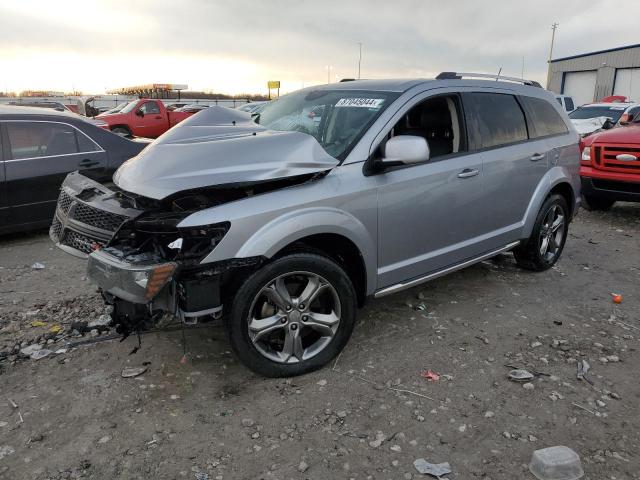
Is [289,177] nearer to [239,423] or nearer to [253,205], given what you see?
[253,205]

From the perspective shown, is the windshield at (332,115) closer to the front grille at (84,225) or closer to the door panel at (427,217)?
the door panel at (427,217)

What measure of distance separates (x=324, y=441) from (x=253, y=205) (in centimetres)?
133

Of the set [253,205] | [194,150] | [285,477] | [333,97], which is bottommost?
[285,477]

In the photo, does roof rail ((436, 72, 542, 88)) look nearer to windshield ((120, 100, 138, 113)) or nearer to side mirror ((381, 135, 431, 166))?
side mirror ((381, 135, 431, 166))

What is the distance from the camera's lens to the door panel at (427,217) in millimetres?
3422

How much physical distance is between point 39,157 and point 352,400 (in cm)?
502

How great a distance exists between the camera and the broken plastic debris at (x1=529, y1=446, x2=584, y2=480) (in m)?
2.35

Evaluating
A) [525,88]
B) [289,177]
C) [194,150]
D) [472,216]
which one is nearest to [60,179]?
[194,150]

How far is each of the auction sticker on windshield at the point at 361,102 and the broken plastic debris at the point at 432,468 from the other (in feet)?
7.55

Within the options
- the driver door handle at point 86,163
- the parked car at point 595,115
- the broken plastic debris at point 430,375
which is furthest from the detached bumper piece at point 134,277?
the parked car at point 595,115

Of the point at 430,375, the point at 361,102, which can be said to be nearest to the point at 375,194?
Result: the point at 361,102

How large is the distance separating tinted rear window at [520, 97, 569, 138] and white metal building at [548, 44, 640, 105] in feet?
124

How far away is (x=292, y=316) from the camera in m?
3.06

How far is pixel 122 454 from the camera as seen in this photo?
250cm
